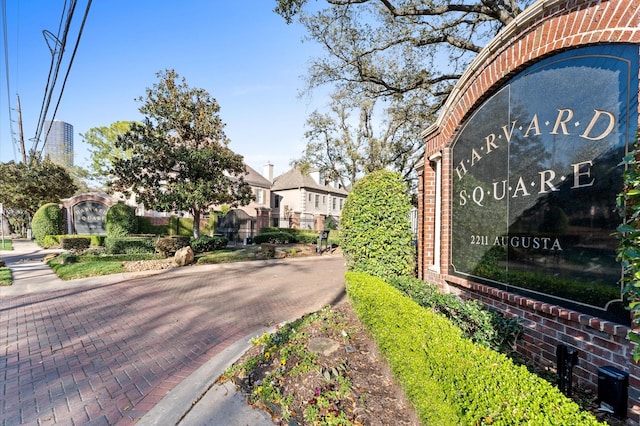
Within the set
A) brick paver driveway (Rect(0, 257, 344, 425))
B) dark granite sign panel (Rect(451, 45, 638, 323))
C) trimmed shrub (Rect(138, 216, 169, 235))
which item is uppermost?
dark granite sign panel (Rect(451, 45, 638, 323))

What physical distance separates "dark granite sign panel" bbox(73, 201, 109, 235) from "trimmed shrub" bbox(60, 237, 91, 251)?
2.97 m

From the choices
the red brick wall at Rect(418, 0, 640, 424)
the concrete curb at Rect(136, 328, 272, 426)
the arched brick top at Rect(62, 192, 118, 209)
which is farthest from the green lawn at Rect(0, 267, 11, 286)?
the red brick wall at Rect(418, 0, 640, 424)

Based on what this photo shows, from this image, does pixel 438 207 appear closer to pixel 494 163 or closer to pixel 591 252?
pixel 494 163

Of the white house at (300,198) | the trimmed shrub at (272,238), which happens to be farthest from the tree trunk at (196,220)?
the white house at (300,198)

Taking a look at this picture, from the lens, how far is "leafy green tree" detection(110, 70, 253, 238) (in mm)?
13094

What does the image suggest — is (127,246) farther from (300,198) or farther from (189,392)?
(300,198)

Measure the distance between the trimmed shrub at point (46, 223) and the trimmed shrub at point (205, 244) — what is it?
33.8 ft

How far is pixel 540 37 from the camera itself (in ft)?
10.6

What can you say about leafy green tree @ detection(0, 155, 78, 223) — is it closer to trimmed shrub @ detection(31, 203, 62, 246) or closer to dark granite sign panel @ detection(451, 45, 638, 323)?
trimmed shrub @ detection(31, 203, 62, 246)

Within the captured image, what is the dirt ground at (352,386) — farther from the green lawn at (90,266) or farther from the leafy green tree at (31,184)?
the leafy green tree at (31,184)

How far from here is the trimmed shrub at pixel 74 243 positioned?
605 inches

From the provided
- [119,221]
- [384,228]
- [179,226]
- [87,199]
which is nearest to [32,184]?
[87,199]

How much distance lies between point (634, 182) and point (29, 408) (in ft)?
17.2

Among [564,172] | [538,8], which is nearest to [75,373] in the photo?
[564,172]
